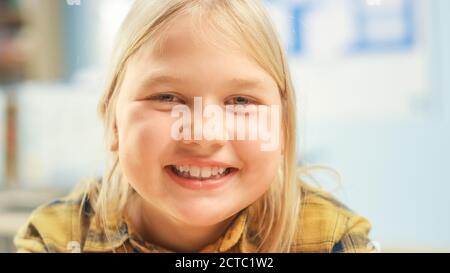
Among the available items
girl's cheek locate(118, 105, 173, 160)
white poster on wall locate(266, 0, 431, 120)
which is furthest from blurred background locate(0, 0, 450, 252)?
girl's cheek locate(118, 105, 173, 160)

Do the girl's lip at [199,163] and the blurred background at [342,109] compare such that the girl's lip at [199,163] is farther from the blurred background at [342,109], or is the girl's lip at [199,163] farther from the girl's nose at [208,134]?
the blurred background at [342,109]

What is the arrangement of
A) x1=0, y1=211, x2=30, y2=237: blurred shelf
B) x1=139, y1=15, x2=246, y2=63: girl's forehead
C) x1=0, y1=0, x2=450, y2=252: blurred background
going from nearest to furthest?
x1=139, y1=15, x2=246, y2=63: girl's forehead, x1=0, y1=0, x2=450, y2=252: blurred background, x1=0, y1=211, x2=30, y2=237: blurred shelf

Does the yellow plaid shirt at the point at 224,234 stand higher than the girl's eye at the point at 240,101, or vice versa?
the girl's eye at the point at 240,101

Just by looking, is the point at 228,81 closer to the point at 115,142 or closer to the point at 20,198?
the point at 115,142

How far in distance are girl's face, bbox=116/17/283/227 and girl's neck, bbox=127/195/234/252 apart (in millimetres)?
56

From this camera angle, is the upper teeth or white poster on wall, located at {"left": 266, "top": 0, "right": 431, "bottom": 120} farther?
white poster on wall, located at {"left": 266, "top": 0, "right": 431, "bottom": 120}

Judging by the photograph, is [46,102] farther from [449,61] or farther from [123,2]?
[449,61]

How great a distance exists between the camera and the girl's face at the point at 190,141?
572 millimetres

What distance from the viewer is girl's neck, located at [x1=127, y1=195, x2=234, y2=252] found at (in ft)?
2.17

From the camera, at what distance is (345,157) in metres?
0.82

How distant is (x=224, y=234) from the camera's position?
0.66 metres

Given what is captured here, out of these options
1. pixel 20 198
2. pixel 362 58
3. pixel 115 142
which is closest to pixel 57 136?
pixel 20 198

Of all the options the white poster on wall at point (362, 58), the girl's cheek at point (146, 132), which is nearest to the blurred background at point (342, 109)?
the white poster on wall at point (362, 58)

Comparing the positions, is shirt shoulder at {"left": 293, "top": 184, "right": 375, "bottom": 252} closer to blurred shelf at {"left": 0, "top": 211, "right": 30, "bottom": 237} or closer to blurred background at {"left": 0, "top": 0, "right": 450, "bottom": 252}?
blurred background at {"left": 0, "top": 0, "right": 450, "bottom": 252}
